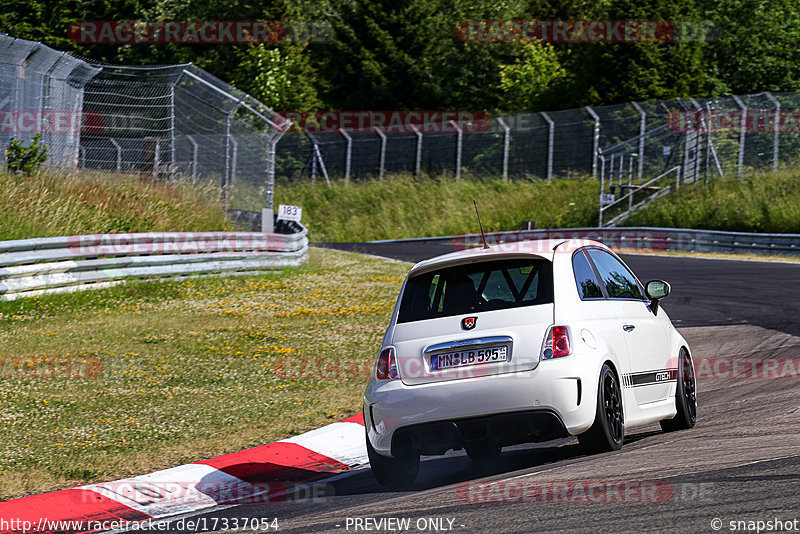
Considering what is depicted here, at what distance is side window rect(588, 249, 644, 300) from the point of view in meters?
7.71

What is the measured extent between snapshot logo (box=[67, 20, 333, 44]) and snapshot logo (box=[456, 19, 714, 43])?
9077 mm

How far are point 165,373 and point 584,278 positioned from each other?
5.15 meters

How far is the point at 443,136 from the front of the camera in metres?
45.1

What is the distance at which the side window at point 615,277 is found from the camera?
25.3 ft

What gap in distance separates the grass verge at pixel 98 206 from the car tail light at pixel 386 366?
35.1 ft

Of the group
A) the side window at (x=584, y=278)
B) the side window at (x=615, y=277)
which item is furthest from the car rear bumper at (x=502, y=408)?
the side window at (x=615, y=277)

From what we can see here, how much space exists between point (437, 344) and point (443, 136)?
38.9m

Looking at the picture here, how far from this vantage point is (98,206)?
19.2 meters

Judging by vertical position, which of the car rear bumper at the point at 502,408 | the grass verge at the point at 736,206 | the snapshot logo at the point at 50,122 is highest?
Result: the snapshot logo at the point at 50,122

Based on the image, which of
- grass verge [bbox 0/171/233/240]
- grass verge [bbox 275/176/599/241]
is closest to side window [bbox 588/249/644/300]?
grass verge [bbox 0/171/233/240]

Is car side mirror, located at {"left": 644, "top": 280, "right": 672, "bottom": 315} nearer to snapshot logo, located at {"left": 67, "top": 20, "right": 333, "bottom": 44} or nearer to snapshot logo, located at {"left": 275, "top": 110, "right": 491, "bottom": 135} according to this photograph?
snapshot logo, located at {"left": 275, "top": 110, "right": 491, "bottom": 135}

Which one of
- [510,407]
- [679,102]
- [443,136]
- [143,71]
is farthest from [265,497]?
[443,136]

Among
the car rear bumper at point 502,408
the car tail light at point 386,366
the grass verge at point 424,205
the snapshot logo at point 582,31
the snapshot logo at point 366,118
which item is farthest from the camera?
the snapshot logo at point 366,118

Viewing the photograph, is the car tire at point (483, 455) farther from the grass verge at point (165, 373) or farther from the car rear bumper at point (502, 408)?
the grass verge at point (165, 373)
